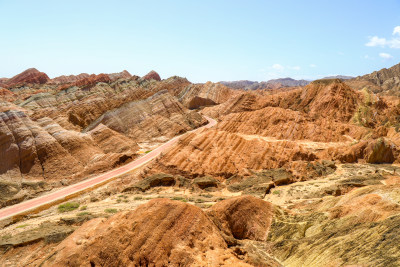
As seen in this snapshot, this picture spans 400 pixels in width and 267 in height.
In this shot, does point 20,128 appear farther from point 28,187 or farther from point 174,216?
point 174,216

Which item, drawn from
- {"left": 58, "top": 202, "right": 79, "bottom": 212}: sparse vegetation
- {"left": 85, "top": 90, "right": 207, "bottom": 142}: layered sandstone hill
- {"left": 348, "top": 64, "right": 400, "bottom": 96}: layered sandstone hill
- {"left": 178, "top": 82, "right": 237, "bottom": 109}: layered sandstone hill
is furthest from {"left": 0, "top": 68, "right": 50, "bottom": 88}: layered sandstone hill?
{"left": 348, "top": 64, "right": 400, "bottom": 96}: layered sandstone hill

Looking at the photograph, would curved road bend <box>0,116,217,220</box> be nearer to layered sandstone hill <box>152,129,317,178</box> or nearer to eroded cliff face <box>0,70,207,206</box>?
eroded cliff face <box>0,70,207,206</box>

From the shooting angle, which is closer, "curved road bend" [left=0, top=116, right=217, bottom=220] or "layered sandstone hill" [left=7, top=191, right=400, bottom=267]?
"layered sandstone hill" [left=7, top=191, right=400, bottom=267]

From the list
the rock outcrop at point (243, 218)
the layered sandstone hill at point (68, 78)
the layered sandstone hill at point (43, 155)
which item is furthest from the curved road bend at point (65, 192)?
the layered sandstone hill at point (68, 78)

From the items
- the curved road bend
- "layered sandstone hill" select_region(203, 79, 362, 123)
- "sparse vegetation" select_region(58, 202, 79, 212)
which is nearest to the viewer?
"sparse vegetation" select_region(58, 202, 79, 212)

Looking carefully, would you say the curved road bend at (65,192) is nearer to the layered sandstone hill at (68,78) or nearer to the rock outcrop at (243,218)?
the rock outcrop at (243,218)

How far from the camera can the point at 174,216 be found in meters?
10.3

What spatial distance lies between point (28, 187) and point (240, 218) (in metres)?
26.6

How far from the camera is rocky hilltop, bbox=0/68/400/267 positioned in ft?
30.3

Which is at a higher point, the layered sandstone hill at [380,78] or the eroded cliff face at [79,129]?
the layered sandstone hill at [380,78]

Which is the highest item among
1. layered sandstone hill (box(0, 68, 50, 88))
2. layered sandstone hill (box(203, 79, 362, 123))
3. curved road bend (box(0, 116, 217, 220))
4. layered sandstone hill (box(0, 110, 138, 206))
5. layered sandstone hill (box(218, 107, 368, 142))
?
layered sandstone hill (box(0, 68, 50, 88))

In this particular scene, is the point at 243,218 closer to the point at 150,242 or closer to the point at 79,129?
the point at 150,242

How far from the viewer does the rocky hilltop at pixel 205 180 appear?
925 centimetres

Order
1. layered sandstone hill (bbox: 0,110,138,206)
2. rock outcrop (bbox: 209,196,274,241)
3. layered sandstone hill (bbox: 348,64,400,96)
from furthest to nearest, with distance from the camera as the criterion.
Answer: layered sandstone hill (bbox: 348,64,400,96) < layered sandstone hill (bbox: 0,110,138,206) < rock outcrop (bbox: 209,196,274,241)
